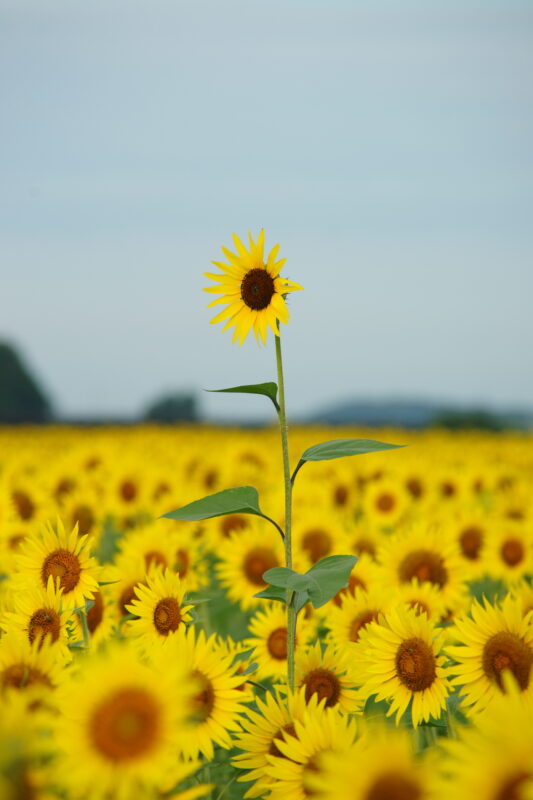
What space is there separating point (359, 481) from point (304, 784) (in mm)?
7394

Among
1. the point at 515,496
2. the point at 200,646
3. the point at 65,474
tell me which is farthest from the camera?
the point at 65,474

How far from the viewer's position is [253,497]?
7.93 feet

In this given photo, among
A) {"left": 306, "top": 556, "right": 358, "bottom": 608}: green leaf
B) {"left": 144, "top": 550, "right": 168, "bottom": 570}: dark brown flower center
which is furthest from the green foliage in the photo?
{"left": 144, "top": 550, "right": 168, "bottom": 570}: dark brown flower center

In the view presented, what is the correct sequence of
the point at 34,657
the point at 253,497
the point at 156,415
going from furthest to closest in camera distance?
the point at 156,415 < the point at 253,497 < the point at 34,657

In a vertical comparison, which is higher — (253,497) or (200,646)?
(253,497)

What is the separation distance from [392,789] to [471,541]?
5.18 m

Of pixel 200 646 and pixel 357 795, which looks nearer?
pixel 357 795

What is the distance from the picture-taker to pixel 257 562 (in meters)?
5.21

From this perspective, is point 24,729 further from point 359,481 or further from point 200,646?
point 359,481

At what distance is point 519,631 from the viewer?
246 cm

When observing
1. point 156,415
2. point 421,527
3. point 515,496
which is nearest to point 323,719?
point 421,527

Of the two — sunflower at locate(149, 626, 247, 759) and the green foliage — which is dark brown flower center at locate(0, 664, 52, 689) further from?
the green foliage

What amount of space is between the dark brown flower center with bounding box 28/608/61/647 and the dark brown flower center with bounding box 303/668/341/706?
2.65ft

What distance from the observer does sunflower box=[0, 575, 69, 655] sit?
2270mm
